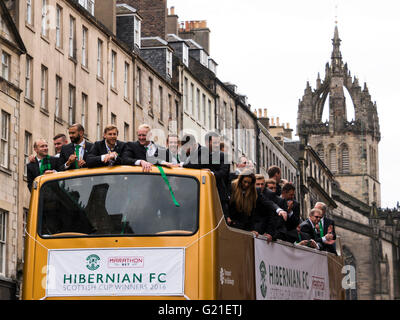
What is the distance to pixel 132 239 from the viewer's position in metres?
13.3

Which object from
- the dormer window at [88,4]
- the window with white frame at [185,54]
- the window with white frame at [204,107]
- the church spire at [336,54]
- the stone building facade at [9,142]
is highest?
the church spire at [336,54]

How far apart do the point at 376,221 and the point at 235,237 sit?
4454 inches

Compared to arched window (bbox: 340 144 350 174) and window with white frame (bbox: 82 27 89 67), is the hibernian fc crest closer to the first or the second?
window with white frame (bbox: 82 27 89 67)

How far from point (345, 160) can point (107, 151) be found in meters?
132

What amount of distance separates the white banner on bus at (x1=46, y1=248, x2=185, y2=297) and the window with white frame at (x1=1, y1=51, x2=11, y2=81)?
2196 cm

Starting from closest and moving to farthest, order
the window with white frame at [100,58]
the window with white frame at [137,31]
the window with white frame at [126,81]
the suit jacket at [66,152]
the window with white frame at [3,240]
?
1. the suit jacket at [66,152]
2. the window with white frame at [3,240]
3. the window with white frame at [100,58]
4. the window with white frame at [126,81]
5. the window with white frame at [137,31]

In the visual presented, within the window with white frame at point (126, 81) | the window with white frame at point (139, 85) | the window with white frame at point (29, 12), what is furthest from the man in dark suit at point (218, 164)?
the window with white frame at point (139, 85)

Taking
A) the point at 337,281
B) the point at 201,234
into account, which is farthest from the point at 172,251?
the point at 337,281

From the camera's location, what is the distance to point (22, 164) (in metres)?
35.1

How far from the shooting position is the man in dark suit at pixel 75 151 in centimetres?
1427

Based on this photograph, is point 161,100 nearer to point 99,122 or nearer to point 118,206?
point 99,122

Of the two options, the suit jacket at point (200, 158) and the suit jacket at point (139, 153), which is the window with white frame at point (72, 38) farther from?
the suit jacket at point (200, 158)

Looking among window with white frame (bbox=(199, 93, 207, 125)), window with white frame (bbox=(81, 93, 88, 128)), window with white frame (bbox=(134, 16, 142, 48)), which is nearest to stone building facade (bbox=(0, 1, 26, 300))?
window with white frame (bbox=(81, 93, 88, 128))

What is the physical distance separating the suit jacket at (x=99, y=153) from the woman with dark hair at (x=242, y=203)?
167 centimetres
